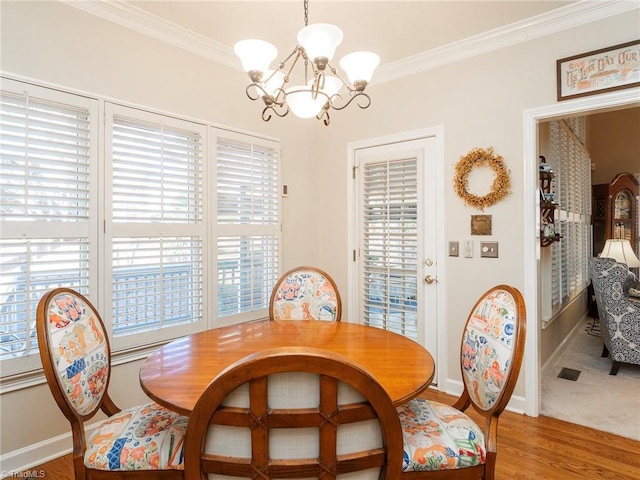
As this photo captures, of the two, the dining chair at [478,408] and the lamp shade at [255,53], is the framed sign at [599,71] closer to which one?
the dining chair at [478,408]

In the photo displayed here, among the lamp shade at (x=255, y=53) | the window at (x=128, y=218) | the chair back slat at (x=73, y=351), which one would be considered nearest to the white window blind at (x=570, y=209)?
the window at (x=128, y=218)

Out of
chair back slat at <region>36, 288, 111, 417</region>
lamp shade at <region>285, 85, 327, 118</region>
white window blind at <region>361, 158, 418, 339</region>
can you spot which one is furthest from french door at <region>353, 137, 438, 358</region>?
chair back slat at <region>36, 288, 111, 417</region>

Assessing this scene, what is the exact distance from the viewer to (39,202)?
2064mm

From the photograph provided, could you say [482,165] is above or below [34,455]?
above

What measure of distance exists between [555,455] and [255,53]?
2750 millimetres

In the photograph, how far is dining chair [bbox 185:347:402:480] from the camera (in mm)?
839

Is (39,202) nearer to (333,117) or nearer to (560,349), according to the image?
(333,117)

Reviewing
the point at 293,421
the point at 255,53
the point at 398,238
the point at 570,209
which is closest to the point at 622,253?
the point at 570,209

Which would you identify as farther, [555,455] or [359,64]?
[555,455]

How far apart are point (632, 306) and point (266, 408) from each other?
3721 mm

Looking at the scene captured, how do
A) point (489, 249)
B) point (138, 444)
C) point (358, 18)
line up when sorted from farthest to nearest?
point (489, 249)
point (358, 18)
point (138, 444)

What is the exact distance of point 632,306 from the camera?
10.5 ft

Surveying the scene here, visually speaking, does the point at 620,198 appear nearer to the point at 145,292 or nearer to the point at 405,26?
the point at 405,26

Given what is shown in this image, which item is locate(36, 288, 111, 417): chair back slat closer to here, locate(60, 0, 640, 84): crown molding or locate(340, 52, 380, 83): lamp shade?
locate(340, 52, 380, 83): lamp shade
